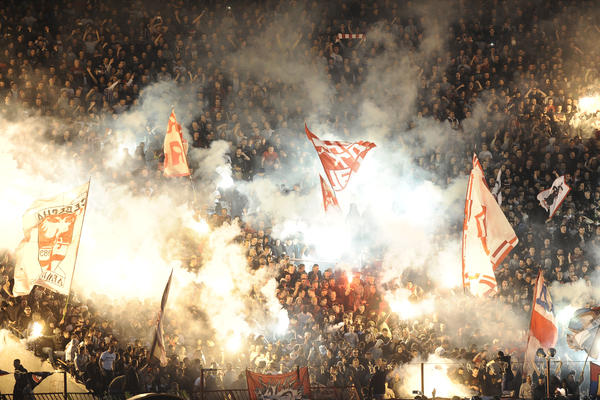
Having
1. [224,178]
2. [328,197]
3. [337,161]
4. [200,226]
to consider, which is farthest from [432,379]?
[224,178]

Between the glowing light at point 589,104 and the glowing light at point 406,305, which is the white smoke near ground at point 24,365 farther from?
the glowing light at point 589,104

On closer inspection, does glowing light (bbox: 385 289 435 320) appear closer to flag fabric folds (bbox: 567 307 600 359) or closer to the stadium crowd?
the stadium crowd

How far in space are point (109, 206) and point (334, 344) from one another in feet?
19.6

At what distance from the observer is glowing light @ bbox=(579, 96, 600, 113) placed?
17.1m

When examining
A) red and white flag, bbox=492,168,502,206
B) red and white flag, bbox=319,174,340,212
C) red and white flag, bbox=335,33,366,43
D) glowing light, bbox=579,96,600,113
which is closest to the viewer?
red and white flag, bbox=319,174,340,212

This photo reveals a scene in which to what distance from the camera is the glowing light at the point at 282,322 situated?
13048mm

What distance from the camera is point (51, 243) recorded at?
9.78 metres

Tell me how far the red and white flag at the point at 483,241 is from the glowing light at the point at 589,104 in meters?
7.88

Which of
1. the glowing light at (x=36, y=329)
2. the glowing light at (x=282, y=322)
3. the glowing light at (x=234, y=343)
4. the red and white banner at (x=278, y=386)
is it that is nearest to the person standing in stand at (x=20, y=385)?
the glowing light at (x=36, y=329)

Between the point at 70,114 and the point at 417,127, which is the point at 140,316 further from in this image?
the point at 417,127

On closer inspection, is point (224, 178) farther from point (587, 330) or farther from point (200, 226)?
point (587, 330)

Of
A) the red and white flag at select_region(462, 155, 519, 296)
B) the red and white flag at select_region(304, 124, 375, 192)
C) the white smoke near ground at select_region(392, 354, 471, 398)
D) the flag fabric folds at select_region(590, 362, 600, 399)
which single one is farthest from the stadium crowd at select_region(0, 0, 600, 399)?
the red and white flag at select_region(304, 124, 375, 192)

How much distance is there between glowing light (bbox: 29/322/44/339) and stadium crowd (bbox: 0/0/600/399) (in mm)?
134

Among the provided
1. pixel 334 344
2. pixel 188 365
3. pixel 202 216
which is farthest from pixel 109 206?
pixel 334 344
